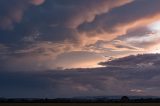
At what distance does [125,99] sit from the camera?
150 m

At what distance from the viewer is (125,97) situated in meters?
150

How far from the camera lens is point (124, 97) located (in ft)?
493

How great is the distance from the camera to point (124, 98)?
150 metres

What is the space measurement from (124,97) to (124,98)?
39 centimetres

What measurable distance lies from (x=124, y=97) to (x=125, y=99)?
1.13 m

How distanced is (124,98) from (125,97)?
1.77 ft

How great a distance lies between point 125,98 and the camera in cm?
15038

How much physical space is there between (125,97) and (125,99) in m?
1.01

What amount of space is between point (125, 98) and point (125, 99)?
92 centimetres

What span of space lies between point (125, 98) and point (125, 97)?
42 cm
